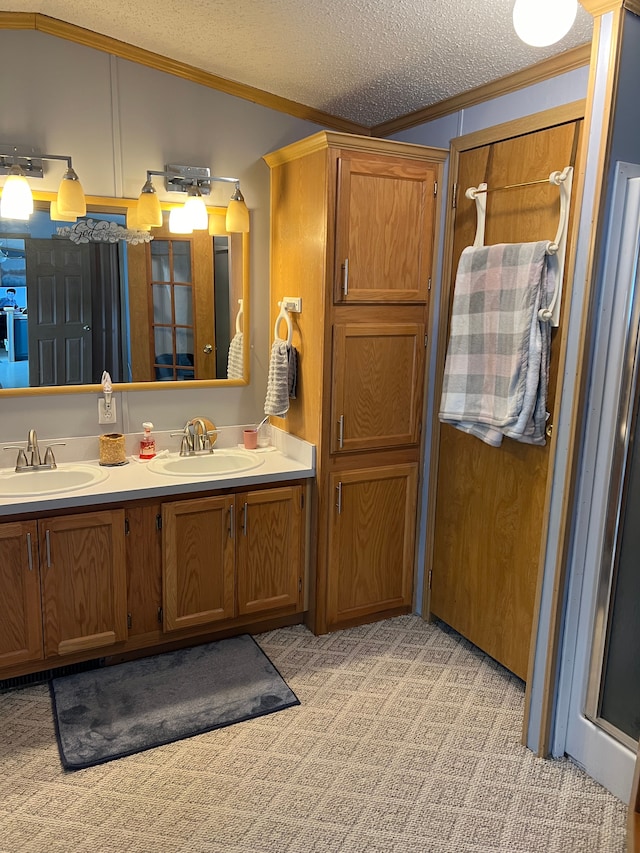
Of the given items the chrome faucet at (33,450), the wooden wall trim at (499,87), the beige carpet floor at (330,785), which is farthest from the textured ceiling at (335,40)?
the beige carpet floor at (330,785)

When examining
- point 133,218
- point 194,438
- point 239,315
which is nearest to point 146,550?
point 194,438

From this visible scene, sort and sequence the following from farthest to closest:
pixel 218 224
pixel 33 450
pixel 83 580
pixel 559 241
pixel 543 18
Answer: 1. pixel 218 224
2. pixel 33 450
3. pixel 83 580
4. pixel 559 241
5. pixel 543 18

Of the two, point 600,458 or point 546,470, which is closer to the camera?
point 600,458

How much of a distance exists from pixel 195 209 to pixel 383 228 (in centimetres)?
81

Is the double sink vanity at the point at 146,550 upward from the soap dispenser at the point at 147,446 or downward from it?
downward

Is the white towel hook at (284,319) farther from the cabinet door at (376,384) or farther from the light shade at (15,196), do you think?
the light shade at (15,196)

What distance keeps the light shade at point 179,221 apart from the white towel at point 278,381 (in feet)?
2.06

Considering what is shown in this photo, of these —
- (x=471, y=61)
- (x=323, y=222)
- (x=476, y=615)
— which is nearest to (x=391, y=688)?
(x=476, y=615)

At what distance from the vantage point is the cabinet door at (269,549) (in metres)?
2.85

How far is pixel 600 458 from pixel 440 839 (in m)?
1.20

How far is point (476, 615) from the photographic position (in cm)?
286

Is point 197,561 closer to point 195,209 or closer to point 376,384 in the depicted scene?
point 376,384

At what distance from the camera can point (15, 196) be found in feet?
8.42

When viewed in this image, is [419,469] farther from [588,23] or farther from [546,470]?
[588,23]
